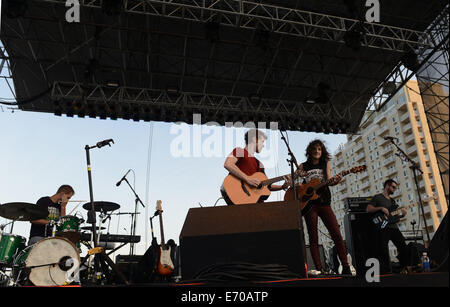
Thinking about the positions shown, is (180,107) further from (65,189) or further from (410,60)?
(410,60)

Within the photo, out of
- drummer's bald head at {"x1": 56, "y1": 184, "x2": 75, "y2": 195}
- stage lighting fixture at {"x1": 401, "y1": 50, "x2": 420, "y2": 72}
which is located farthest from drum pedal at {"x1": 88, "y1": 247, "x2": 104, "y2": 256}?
stage lighting fixture at {"x1": 401, "y1": 50, "x2": 420, "y2": 72}

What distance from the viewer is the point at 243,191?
3582 mm

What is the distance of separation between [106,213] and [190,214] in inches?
198

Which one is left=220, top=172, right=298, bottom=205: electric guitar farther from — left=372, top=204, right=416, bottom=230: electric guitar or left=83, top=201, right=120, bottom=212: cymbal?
left=83, top=201, right=120, bottom=212: cymbal

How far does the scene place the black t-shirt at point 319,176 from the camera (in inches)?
148

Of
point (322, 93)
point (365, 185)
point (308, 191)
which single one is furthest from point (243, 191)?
point (365, 185)

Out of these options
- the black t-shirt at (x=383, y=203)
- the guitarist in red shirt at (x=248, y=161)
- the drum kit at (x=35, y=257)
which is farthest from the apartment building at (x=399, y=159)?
the drum kit at (x=35, y=257)

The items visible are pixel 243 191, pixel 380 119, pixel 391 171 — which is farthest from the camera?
pixel 380 119

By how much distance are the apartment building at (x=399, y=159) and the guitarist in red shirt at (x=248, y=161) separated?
1382 inches

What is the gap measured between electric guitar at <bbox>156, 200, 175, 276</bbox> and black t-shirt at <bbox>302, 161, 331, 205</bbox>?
3.57m

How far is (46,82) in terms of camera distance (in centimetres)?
1060

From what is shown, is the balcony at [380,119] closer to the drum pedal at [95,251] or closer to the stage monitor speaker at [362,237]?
the stage monitor speaker at [362,237]

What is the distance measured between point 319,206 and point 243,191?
3.10 feet
